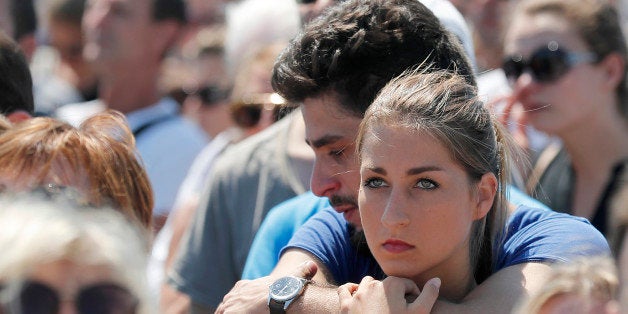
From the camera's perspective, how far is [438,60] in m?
2.99

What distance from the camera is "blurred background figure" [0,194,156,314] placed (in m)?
1.67

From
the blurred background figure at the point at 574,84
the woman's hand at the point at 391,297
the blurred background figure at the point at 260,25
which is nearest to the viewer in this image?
the woman's hand at the point at 391,297

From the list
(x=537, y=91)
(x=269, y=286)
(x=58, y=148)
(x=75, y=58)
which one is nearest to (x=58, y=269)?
(x=269, y=286)

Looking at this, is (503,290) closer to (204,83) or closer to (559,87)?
(559,87)

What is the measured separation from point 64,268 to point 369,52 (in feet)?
4.87

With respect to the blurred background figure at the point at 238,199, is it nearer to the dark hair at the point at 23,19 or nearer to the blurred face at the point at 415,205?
the blurred face at the point at 415,205

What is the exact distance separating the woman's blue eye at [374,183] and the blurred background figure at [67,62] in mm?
5240

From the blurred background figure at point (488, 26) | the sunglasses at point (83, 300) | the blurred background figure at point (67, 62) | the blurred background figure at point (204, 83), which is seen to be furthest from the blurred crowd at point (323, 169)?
the blurred background figure at point (67, 62)

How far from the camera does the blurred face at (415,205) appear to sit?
97.7 inches

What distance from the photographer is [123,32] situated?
5.85 meters

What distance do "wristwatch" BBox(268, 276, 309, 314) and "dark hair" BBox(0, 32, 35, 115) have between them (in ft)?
4.57

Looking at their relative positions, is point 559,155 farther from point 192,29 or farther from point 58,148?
point 192,29

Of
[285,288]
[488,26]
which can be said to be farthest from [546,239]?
[488,26]

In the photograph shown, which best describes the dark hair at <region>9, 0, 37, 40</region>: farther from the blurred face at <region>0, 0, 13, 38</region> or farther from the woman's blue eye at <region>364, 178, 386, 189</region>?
the woman's blue eye at <region>364, 178, 386, 189</region>
